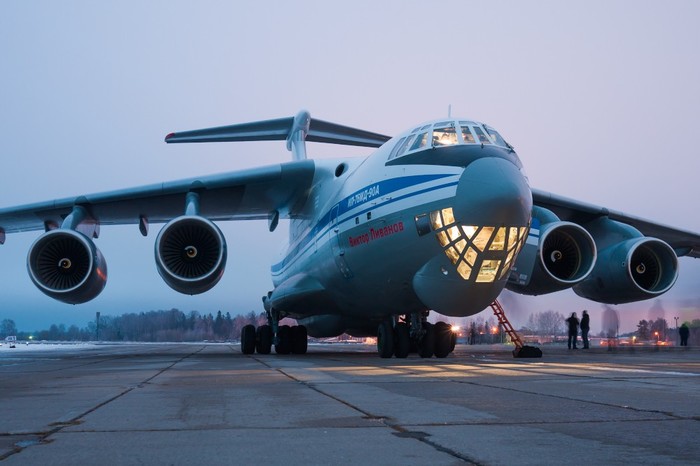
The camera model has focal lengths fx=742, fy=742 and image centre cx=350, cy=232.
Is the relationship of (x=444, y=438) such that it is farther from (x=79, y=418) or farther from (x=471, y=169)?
(x=471, y=169)

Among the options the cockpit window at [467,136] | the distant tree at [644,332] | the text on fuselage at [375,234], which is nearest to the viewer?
the cockpit window at [467,136]

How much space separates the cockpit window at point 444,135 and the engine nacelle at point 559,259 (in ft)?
10.1

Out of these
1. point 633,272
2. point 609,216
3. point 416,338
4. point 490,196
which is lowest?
point 416,338

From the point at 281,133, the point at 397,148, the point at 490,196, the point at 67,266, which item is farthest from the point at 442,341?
the point at 281,133

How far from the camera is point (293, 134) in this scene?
20.7m

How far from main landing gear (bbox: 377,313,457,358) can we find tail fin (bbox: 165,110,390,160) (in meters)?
8.16

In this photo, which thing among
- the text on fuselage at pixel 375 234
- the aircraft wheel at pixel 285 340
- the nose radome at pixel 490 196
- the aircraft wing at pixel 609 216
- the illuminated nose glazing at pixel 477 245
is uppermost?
the aircraft wing at pixel 609 216

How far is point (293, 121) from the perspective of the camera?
821 inches

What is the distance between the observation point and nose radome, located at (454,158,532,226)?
32.6ft

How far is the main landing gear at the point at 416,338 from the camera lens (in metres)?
13.1

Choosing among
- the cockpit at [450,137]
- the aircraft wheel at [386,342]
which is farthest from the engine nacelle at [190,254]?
the cockpit at [450,137]

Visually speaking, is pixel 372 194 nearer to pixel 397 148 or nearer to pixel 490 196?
pixel 397 148

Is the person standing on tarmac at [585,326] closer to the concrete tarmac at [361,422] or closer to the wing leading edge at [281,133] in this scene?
the wing leading edge at [281,133]

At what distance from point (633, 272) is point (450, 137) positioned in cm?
676
